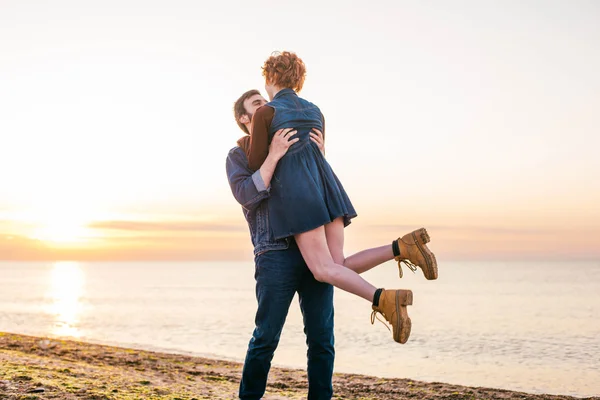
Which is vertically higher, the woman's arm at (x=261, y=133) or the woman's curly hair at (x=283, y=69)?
the woman's curly hair at (x=283, y=69)

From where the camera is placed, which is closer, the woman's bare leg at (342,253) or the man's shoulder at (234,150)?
the woman's bare leg at (342,253)

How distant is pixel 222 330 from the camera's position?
19625 mm

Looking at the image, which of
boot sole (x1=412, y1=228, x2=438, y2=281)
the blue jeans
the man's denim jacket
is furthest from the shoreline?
boot sole (x1=412, y1=228, x2=438, y2=281)

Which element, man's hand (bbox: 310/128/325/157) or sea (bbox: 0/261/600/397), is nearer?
man's hand (bbox: 310/128/325/157)

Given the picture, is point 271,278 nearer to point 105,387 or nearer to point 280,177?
point 280,177

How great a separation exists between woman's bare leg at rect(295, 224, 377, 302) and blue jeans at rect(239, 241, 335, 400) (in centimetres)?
17

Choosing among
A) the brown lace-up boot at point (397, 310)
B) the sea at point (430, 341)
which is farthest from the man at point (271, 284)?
the sea at point (430, 341)

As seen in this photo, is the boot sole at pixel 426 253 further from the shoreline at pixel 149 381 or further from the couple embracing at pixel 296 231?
the shoreline at pixel 149 381

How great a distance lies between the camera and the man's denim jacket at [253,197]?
3.93m

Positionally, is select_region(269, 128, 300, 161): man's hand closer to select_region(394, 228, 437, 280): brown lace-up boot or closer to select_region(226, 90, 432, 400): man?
select_region(226, 90, 432, 400): man

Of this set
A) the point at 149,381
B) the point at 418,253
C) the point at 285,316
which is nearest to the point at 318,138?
the point at 418,253

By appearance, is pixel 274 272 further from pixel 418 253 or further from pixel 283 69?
pixel 283 69

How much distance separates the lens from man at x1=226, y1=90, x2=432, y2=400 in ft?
13.0

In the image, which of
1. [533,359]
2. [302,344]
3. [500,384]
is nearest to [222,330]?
[302,344]
